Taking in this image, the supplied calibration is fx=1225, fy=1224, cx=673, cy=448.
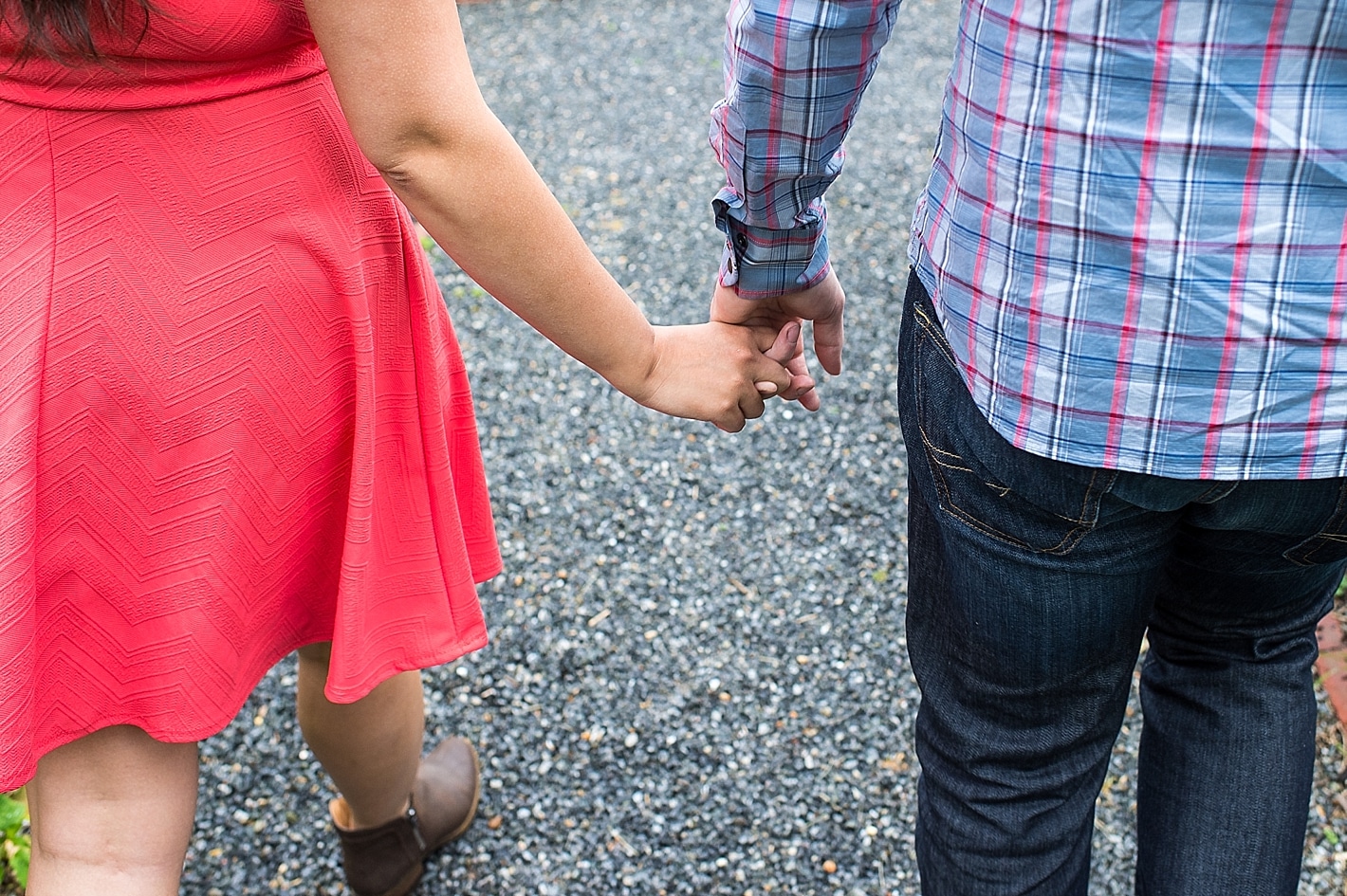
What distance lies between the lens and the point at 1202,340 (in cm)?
103

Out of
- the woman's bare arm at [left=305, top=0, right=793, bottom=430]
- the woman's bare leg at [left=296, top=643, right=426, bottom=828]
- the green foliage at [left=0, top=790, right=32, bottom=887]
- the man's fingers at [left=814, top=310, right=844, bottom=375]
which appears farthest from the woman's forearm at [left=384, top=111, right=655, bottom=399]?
the green foliage at [left=0, top=790, right=32, bottom=887]

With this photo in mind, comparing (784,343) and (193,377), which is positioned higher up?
(193,377)

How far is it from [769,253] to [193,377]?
2.22 ft

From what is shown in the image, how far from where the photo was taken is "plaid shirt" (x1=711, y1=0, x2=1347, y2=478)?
0.94 metres

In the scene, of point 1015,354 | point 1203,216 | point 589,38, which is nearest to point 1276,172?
point 1203,216

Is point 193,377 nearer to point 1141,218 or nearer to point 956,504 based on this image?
point 956,504

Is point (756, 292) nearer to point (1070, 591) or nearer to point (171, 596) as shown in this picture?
point (1070, 591)

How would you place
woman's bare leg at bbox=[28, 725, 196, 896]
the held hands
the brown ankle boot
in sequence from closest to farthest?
woman's bare leg at bbox=[28, 725, 196, 896]
the held hands
the brown ankle boot

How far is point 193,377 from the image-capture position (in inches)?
48.4

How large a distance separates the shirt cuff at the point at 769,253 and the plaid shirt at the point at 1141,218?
272 millimetres

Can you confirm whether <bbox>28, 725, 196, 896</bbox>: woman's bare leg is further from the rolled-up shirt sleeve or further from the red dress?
the rolled-up shirt sleeve

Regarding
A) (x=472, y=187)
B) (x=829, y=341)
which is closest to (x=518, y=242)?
(x=472, y=187)

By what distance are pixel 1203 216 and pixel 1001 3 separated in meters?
0.24

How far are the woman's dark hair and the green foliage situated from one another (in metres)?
1.47
